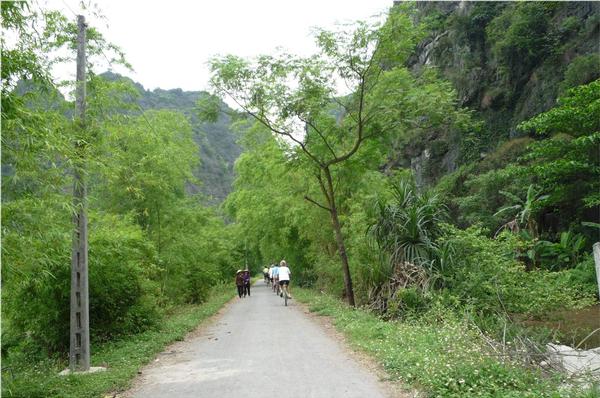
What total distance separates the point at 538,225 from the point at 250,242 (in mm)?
19730

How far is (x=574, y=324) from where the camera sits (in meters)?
12.3

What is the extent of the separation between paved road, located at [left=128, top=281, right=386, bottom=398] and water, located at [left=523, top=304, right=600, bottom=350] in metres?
4.81

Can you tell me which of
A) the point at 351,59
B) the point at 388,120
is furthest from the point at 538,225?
the point at 351,59

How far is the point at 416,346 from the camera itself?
8445 millimetres

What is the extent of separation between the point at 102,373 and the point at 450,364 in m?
5.30

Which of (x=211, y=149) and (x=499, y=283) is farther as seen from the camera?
(x=211, y=149)

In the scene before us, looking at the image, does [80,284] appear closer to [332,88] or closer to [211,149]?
[332,88]

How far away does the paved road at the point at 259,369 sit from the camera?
6793 mm

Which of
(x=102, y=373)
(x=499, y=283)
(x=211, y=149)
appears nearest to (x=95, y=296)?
(x=102, y=373)

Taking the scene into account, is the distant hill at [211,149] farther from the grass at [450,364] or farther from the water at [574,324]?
the grass at [450,364]

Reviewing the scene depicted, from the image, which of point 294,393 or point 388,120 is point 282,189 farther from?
point 294,393

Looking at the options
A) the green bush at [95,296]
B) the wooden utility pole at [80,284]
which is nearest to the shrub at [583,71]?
the green bush at [95,296]

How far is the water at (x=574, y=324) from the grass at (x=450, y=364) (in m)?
2.58

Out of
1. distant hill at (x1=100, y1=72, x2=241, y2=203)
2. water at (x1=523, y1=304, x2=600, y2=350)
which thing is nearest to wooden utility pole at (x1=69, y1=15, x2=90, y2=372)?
water at (x1=523, y1=304, x2=600, y2=350)
